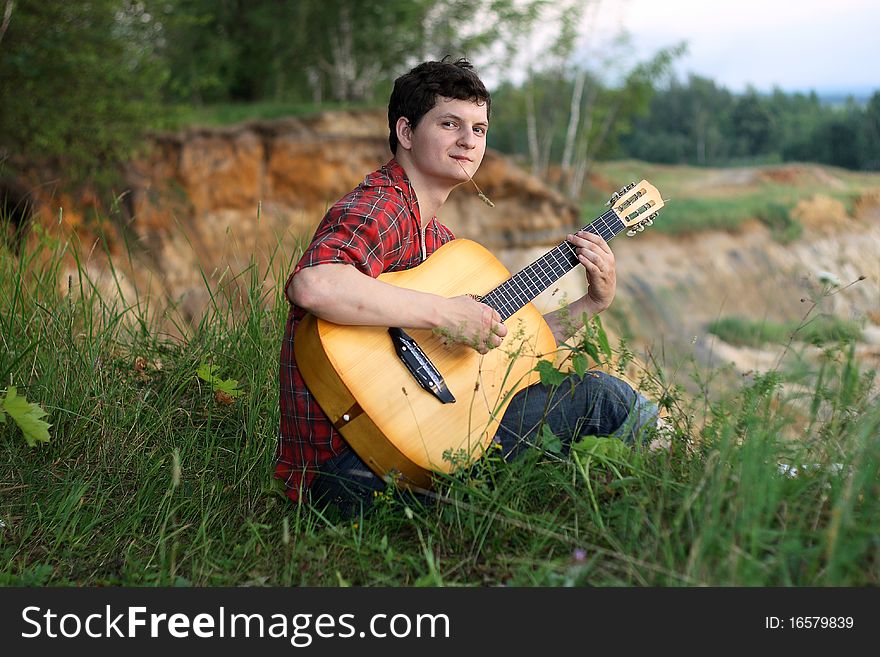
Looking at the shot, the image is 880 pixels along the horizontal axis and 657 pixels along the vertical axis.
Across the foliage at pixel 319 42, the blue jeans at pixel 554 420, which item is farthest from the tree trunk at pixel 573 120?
the blue jeans at pixel 554 420

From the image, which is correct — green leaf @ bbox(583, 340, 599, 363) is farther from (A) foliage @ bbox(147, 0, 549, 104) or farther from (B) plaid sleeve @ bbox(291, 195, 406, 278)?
(A) foliage @ bbox(147, 0, 549, 104)

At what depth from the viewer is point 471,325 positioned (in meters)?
2.31

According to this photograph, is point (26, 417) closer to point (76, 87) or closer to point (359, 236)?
point (359, 236)

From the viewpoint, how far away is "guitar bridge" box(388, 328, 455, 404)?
7.43ft

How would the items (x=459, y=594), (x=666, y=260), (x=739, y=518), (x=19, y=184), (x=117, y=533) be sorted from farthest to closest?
(x=666, y=260) < (x=19, y=184) < (x=117, y=533) < (x=459, y=594) < (x=739, y=518)

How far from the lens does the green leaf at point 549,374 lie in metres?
2.28

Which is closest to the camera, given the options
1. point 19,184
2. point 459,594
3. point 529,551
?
point 459,594

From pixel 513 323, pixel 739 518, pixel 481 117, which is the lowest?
pixel 739 518

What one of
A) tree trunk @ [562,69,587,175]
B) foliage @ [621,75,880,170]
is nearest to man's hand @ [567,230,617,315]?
tree trunk @ [562,69,587,175]

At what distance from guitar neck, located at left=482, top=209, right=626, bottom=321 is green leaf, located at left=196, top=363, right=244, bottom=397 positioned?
41.6 inches

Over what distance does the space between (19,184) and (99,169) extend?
82 cm

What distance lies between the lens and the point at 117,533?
2.46 meters

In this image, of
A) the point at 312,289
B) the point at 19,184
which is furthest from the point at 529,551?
the point at 19,184

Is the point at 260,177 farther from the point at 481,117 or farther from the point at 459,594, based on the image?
the point at 459,594
